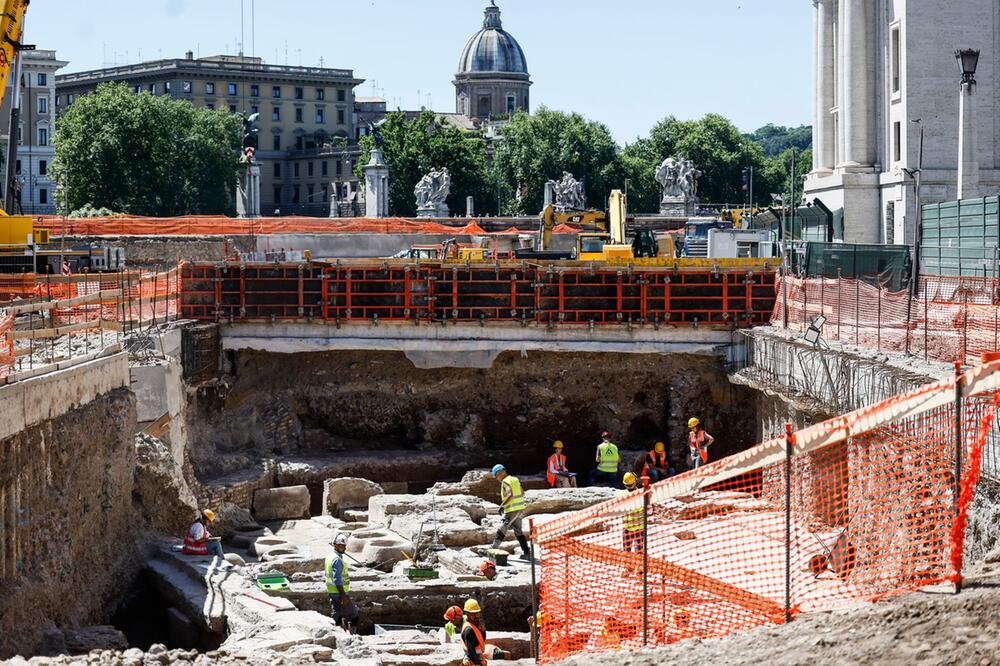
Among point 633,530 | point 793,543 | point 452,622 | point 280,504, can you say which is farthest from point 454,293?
point 793,543

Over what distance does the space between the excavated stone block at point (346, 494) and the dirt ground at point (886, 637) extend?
14890 millimetres

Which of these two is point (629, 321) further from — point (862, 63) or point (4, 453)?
point (862, 63)

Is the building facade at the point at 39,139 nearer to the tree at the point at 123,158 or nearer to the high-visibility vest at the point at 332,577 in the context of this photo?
the tree at the point at 123,158

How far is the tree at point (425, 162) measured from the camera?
A: 9519 cm

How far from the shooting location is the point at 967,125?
30.1 metres

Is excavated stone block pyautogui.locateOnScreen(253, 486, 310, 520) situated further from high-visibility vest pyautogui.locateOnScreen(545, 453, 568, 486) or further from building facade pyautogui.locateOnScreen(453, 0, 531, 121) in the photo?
building facade pyautogui.locateOnScreen(453, 0, 531, 121)

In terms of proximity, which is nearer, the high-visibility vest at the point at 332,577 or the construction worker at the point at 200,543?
the high-visibility vest at the point at 332,577

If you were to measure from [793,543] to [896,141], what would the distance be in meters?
30.2

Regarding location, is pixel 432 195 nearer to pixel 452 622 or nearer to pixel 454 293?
pixel 454 293

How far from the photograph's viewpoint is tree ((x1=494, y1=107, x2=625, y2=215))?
100062mm

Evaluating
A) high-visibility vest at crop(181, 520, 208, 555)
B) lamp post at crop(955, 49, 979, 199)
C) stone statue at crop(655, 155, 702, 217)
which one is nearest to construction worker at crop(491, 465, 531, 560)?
high-visibility vest at crop(181, 520, 208, 555)

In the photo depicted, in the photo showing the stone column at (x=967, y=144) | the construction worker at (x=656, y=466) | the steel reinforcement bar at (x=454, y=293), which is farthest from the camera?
the steel reinforcement bar at (x=454, y=293)

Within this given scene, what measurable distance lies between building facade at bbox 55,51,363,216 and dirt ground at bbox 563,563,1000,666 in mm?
111424

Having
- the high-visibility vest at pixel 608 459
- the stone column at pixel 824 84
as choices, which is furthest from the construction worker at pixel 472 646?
the stone column at pixel 824 84
